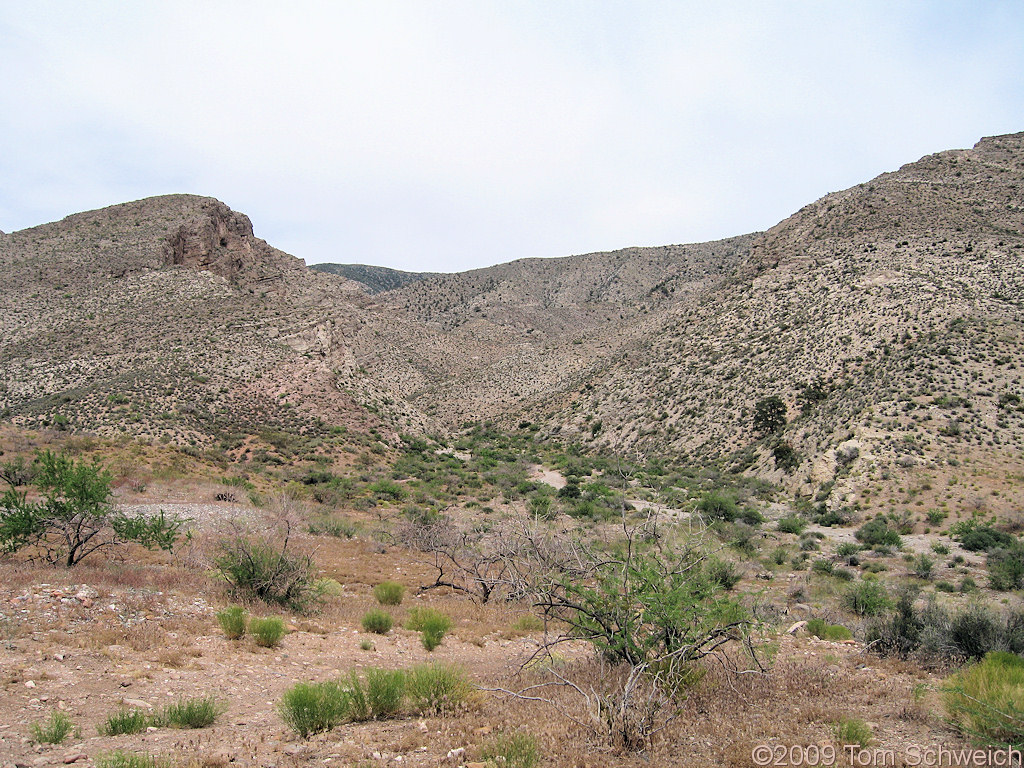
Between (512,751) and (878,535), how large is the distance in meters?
19.0

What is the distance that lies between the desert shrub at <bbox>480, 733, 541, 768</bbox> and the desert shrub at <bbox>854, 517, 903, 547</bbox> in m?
17.8

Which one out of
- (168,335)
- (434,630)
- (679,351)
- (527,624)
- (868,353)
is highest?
(168,335)

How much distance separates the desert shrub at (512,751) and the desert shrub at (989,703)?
Answer: 328cm

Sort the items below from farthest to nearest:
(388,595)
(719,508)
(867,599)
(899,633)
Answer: (719,508)
(388,595)
(867,599)
(899,633)

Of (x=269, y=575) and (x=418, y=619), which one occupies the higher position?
(x=269, y=575)

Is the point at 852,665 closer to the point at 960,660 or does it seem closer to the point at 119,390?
the point at 960,660

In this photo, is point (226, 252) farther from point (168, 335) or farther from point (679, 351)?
point (679, 351)

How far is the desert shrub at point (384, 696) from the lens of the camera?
568cm

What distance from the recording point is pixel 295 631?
900 cm

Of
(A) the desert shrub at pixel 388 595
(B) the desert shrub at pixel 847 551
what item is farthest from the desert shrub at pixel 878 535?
(A) the desert shrub at pixel 388 595

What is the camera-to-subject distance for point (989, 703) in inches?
186

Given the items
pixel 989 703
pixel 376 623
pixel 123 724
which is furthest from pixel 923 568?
pixel 123 724

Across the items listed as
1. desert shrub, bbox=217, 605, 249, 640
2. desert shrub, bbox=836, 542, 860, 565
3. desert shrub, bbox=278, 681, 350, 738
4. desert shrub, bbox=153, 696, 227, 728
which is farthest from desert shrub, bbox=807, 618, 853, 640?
desert shrub, bbox=217, 605, 249, 640

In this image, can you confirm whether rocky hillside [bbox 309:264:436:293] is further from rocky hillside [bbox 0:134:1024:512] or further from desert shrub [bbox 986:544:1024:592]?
desert shrub [bbox 986:544:1024:592]
